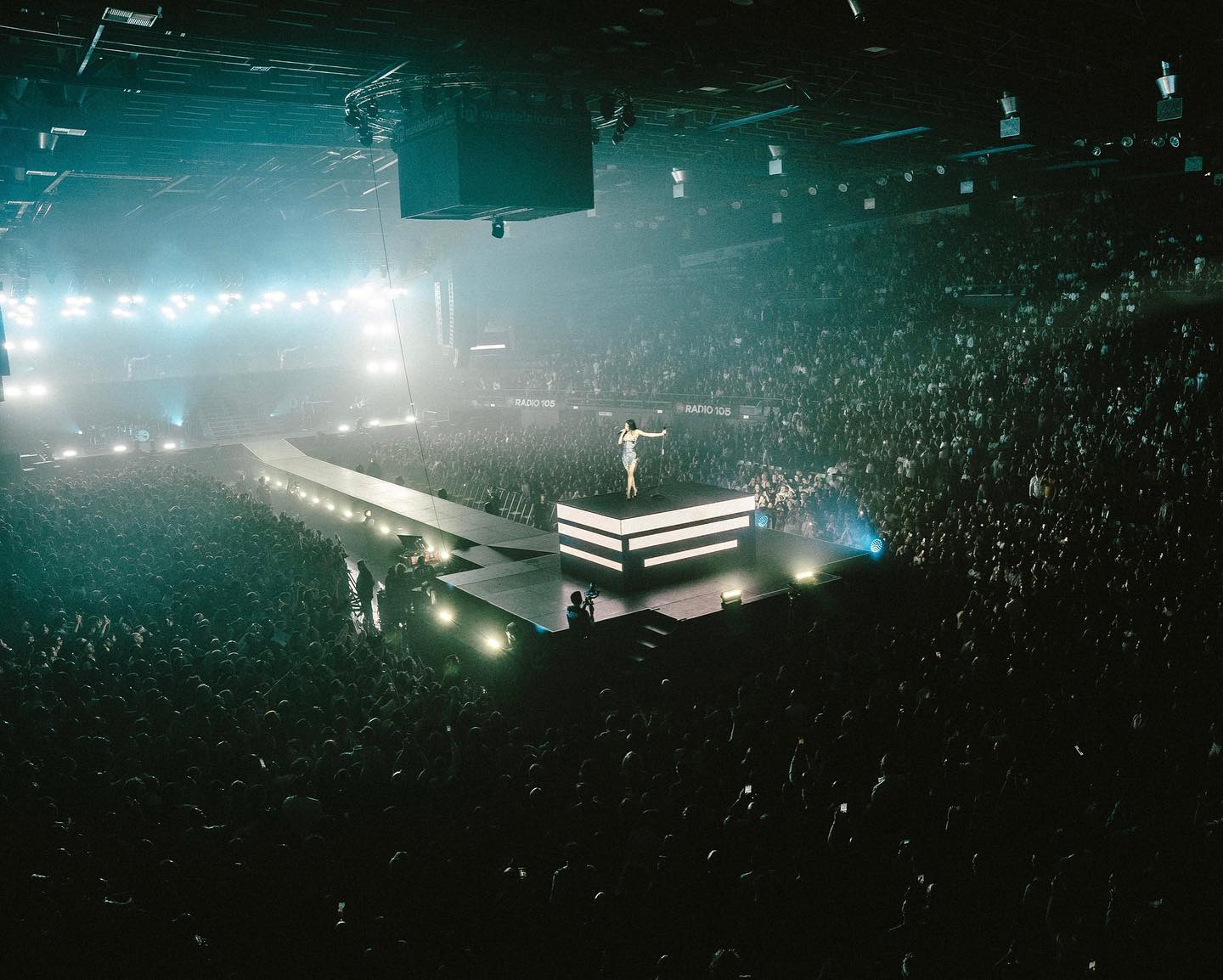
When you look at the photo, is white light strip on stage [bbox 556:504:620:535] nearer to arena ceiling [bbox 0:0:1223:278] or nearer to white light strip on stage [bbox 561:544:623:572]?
white light strip on stage [bbox 561:544:623:572]

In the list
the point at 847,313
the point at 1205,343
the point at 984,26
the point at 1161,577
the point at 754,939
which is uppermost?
the point at 984,26

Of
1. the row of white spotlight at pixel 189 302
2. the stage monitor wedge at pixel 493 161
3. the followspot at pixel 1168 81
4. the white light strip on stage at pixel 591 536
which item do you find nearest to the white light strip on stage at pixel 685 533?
the white light strip on stage at pixel 591 536

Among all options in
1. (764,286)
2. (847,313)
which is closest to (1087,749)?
(847,313)

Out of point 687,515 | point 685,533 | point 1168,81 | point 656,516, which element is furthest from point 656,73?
point 1168,81

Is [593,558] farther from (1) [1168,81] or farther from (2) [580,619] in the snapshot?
(1) [1168,81]

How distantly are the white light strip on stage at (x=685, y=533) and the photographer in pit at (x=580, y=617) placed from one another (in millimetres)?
1603

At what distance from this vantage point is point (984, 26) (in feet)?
31.1

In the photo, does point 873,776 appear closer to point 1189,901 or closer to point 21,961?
point 1189,901

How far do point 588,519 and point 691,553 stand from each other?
1680mm

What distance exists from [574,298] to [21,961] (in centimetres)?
3476

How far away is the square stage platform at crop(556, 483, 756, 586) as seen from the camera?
12.3m

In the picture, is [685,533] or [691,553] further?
[691,553]

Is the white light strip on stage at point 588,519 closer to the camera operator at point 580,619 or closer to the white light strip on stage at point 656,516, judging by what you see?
the white light strip on stage at point 656,516

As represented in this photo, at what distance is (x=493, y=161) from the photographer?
10.1m
